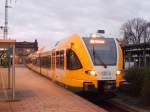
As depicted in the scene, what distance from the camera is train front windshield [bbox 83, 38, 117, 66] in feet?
69.1

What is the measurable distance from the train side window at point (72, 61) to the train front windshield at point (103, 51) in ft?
2.28

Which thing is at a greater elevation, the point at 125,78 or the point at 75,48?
the point at 75,48

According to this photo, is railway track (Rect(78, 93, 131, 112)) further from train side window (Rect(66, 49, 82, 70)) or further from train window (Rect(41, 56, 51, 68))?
train window (Rect(41, 56, 51, 68))

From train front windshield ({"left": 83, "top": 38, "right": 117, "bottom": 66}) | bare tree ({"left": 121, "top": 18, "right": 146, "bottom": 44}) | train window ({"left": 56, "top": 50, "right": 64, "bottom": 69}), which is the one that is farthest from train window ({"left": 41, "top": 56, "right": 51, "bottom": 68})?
bare tree ({"left": 121, "top": 18, "right": 146, "bottom": 44})

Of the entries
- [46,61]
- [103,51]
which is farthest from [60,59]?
[46,61]

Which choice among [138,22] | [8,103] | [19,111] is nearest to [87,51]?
[8,103]

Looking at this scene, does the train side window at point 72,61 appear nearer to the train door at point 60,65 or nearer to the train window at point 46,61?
the train door at point 60,65

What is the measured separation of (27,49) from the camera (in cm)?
11588

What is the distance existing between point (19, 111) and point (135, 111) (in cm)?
563

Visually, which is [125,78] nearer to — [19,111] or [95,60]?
[95,60]

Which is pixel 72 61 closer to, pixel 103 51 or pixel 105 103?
pixel 103 51

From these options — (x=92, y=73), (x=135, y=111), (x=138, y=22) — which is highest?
(x=138, y=22)

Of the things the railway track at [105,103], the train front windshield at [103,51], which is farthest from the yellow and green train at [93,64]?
the railway track at [105,103]

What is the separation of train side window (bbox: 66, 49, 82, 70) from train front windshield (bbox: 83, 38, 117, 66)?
70 centimetres
